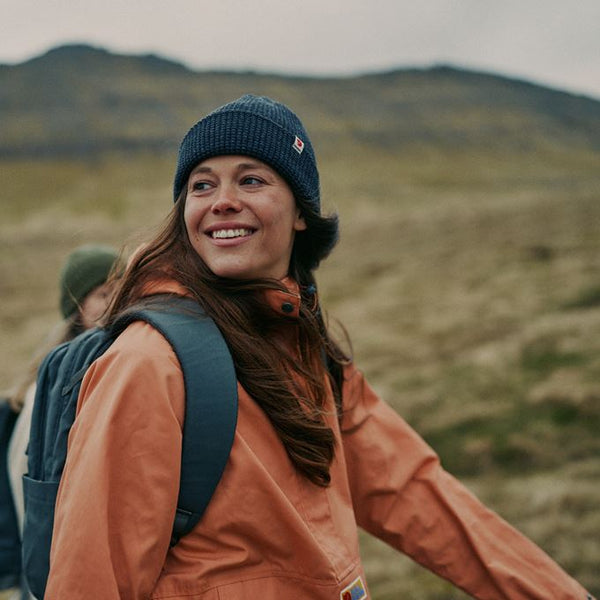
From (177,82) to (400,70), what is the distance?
4197 centimetres

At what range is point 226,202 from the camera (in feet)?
6.95

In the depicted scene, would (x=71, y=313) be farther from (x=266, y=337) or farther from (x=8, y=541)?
(x=266, y=337)

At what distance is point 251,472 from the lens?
178 centimetres

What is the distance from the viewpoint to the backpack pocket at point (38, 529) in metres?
1.87

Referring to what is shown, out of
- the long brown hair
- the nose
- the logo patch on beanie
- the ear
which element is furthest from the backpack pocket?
the logo patch on beanie

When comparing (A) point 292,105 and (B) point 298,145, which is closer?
(B) point 298,145

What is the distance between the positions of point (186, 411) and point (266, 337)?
0.50 meters

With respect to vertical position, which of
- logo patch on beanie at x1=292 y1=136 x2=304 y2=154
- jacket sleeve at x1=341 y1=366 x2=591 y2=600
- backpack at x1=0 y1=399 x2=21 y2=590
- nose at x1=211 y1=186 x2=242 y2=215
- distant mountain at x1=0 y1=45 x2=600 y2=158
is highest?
logo patch on beanie at x1=292 y1=136 x2=304 y2=154

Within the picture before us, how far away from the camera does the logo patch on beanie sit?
233cm

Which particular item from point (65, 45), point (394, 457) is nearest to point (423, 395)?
point (394, 457)

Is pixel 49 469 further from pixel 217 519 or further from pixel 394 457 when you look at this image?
pixel 394 457

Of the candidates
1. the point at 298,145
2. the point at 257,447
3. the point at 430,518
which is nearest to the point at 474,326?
the point at 430,518

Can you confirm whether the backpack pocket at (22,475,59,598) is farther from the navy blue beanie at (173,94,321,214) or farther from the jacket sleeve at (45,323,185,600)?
the navy blue beanie at (173,94,321,214)

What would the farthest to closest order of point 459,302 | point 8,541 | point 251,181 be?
point 459,302
point 8,541
point 251,181
